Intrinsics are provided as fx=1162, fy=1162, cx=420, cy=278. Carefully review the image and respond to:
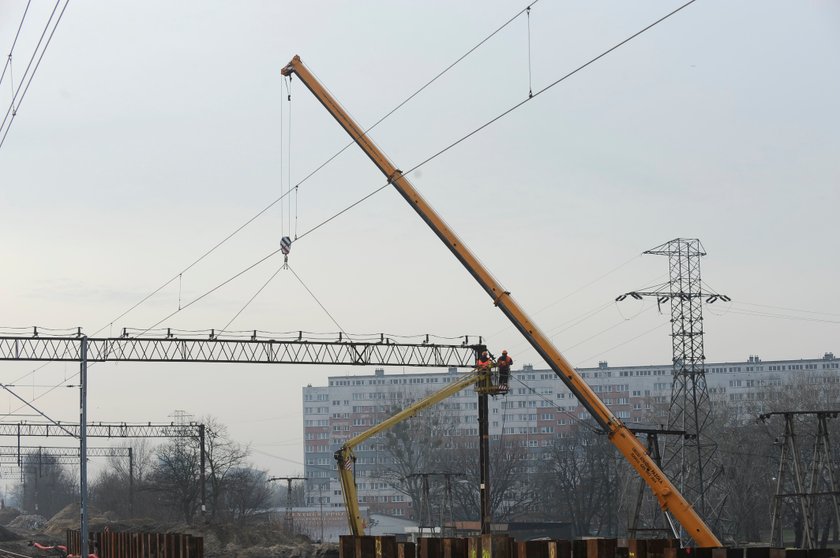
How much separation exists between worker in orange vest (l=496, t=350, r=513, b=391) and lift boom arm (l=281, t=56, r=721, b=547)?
213 inches

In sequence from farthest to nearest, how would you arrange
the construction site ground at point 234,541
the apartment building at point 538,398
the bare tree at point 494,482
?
the apartment building at point 538,398 → the bare tree at point 494,482 → the construction site ground at point 234,541

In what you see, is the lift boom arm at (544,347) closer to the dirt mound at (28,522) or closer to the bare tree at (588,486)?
the bare tree at (588,486)

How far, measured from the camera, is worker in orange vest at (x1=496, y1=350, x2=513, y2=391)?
43.3 meters

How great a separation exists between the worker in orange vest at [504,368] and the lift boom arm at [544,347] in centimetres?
541

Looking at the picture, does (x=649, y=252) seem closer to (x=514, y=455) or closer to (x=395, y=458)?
(x=514, y=455)

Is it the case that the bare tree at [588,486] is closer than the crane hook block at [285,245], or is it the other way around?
the crane hook block at [285,245]

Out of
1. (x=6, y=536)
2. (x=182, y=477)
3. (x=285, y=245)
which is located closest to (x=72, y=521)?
(x=182, y=477)

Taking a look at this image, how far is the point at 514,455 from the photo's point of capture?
110250 millimetres

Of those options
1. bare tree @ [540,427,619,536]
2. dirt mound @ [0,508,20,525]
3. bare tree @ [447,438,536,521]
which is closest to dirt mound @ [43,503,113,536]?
dirt mound @ [0,508,20,525]

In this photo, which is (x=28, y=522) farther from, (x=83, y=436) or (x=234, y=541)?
(x=83, y=436)

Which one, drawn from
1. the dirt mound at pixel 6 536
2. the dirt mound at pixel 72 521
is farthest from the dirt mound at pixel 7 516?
the dirt mound at pixel 6 536

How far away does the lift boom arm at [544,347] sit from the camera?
112 feet

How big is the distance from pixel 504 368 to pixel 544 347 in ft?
21.2

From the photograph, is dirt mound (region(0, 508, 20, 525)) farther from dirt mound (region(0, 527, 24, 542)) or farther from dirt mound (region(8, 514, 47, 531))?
dirt mound (region(0, 527, 24, 542))
